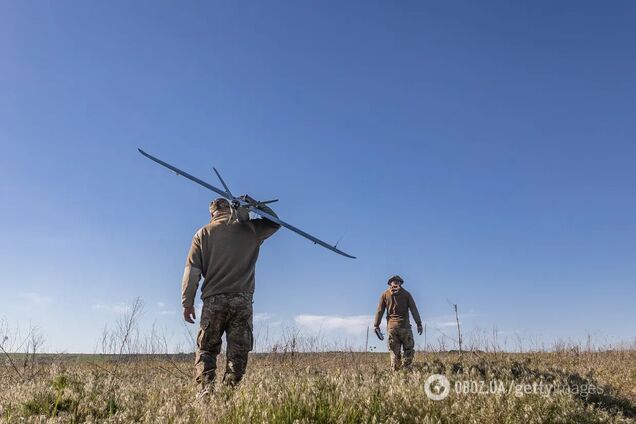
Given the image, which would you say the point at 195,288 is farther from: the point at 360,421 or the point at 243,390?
the point at 360,421

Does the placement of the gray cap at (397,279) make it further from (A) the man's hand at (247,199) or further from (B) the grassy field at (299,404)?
(A) the man's hand at (247,199)

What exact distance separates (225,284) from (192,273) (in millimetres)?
518

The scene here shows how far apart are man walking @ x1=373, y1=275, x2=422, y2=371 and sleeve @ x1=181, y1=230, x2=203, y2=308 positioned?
727 centimetres

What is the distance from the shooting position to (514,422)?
5426 millimetres

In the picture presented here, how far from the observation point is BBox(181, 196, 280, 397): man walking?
6984 millimetres

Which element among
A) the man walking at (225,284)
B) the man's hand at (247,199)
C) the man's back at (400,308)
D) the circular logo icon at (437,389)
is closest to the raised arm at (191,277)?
the man walking at (225,284)

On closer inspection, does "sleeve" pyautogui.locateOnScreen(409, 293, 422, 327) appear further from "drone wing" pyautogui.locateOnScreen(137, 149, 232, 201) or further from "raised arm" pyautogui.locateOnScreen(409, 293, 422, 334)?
"drone wing" pyautogui.locateOnScreen(137, 149, 232, 201)

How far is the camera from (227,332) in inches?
279

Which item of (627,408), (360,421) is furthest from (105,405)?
(627,408)

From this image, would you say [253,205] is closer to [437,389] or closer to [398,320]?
[437,389]

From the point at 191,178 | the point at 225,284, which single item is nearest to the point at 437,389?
the point at 225,284

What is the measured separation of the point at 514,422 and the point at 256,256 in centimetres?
392

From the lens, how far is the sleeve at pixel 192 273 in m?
7.04

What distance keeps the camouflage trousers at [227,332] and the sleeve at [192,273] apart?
0.26 meters
